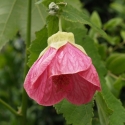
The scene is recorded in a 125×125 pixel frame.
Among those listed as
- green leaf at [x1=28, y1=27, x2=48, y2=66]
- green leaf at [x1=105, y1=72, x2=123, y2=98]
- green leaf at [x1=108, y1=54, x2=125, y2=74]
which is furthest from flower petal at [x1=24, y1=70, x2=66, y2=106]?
green leaf at [x1=108, y1=54, x2=125, y2=74]

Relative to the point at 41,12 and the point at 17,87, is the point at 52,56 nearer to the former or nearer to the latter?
the point at 41,12

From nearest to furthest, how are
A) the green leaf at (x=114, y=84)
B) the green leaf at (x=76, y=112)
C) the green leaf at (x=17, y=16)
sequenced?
the green leaf at (x=76, y=112) → the green leaf at (x=17, y=16) → the green leaf at (x=114, y=84)

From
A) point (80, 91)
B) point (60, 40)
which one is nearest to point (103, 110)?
point (80, 91)

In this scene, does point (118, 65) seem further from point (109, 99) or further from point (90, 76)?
point (90, 76)

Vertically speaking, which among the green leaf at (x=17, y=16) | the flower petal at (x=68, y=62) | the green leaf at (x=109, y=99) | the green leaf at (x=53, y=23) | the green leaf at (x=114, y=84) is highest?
the green leaf at (x=53, y=23)

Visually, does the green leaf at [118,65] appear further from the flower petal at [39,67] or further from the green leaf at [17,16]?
the flower petal at [39,67]

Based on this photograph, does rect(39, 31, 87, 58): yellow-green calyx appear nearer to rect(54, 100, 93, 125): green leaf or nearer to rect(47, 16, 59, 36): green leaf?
rect(47, 16, 59, 36): green leaf

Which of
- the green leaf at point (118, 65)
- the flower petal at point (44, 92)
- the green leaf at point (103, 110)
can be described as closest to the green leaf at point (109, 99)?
the green leaf at point (103, 110)
